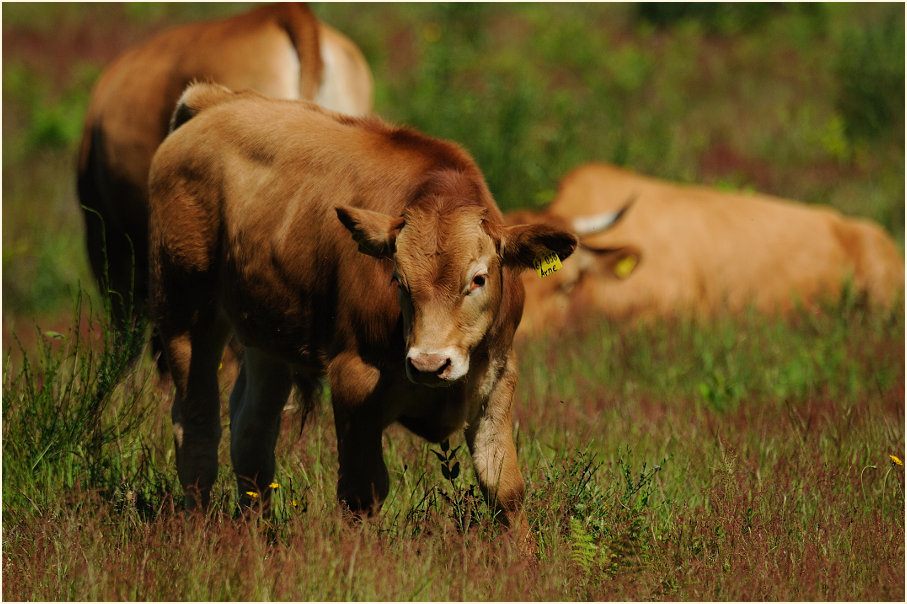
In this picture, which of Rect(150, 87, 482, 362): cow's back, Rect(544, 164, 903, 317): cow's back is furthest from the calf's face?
Rect(544, 164, 903, 317): cow's back

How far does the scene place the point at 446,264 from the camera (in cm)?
399

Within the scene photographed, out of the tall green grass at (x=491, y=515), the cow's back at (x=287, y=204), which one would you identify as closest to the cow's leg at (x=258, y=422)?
the tall green grass at (x=491, y=515)

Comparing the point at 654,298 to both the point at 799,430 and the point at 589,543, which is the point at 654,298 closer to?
the point at 799,430

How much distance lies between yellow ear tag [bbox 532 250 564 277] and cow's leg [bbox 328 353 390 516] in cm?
70

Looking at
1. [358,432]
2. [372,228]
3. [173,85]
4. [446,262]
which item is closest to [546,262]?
[446,262]

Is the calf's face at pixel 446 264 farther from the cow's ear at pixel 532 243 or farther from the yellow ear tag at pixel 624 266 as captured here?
the yellow ear tag at pixel 624 266

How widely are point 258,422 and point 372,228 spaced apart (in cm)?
162

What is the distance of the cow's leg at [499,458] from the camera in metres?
4.38

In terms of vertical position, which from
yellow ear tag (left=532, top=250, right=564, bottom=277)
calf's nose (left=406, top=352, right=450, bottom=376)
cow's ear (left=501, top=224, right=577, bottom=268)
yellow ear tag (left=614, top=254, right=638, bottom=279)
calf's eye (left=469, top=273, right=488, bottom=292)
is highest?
cow's ear (left=501, top=224, right=577, bottom=268)

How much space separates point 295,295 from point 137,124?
3676 mm

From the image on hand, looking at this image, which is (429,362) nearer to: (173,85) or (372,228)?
(372,228)

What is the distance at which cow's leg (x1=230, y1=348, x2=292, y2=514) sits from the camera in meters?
5.30

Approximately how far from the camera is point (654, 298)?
985cm

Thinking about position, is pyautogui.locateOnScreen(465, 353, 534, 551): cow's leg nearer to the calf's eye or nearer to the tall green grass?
the tall green grass
